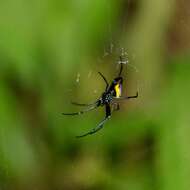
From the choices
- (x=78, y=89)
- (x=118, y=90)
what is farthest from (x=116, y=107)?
(x=78, y=89)

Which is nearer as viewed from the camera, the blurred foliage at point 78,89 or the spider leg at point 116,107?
the blurred foliage at point 78,89

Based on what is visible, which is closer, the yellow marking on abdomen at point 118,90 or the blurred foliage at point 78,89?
the blurred foliage at point 78,89

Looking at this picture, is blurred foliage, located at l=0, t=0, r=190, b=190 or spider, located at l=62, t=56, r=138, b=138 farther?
spider, located at l=62, t=56, r=138, b=138

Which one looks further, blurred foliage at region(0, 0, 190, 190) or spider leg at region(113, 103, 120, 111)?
spider leg at region(113, 103, 120, 111)

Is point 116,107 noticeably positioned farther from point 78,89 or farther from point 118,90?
point 78,89

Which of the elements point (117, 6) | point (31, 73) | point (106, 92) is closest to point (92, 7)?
point (117, 6)

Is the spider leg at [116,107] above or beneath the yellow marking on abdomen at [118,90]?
beneath

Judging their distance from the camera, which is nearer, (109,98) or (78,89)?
(78,89)

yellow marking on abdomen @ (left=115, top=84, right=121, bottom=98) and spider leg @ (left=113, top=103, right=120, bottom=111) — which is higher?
yellow marking on abdomen @ (left=115, top=84, right=121, bottom=98)
